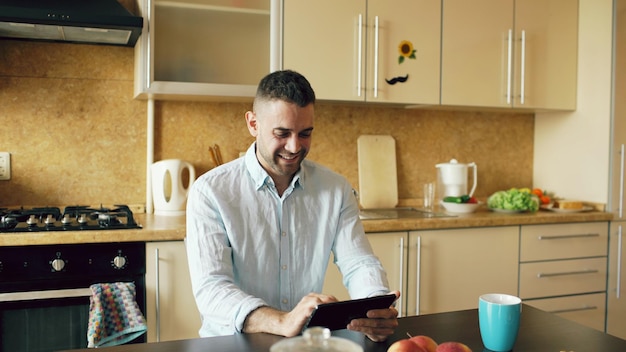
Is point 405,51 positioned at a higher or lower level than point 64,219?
higher

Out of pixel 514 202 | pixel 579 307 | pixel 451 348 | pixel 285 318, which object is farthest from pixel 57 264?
pixel 579 307

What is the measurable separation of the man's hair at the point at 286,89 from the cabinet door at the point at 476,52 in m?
1.52

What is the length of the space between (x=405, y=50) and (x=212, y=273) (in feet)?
5.78

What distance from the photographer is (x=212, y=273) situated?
1491 mm

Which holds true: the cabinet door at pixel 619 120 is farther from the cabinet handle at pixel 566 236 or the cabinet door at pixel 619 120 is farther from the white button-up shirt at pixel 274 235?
A: the white button-up shirt at pixel 274 235

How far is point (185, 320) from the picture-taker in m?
2.32

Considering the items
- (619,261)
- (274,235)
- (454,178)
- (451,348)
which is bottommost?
(619,261)

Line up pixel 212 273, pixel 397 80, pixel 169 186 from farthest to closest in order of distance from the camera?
1. pixel 397 80
2. pixel 169 186
3. pixel 212 273

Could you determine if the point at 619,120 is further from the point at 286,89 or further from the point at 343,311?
the point at 343,311

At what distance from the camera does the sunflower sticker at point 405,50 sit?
113 inches

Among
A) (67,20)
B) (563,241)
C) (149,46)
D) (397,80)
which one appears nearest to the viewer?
(67,20)

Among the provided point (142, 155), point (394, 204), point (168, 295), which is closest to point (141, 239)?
point (168, 295)

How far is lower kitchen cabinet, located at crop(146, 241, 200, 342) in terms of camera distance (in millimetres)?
2271

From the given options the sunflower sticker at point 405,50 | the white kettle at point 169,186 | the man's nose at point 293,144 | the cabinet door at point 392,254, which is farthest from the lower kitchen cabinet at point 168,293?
the sunflower sticker at point 405,50
